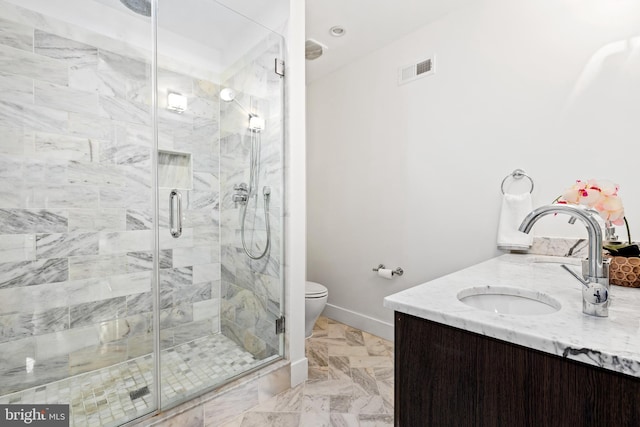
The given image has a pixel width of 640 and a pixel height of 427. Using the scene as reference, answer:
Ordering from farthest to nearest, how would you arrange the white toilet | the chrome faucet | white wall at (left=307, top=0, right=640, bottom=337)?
the white toilet → white wall at (left=307, top=0, right=640, bottom=337) → the chrome faucet

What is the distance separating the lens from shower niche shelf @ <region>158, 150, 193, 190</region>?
1738 mm

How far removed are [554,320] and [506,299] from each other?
0.37m

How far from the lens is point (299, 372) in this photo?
1880mm

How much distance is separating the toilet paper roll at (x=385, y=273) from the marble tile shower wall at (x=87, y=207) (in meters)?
1.22

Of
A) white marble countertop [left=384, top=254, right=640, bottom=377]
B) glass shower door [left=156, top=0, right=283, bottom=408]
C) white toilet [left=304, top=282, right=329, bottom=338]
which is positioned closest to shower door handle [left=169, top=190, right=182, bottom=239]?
glass shower door [left=156, top=0, right=283, bottom=408]

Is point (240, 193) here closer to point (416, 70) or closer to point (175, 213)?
point (175, 213)

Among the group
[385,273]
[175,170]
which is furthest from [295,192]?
[385,273]

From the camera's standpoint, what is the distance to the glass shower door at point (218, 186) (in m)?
1.77

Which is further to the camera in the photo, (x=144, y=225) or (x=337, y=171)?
(x=337, y=171)

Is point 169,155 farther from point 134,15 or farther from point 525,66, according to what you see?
point 525,66

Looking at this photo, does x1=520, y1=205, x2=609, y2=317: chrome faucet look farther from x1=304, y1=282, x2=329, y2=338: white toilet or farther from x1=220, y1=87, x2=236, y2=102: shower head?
x1=220, y1=87, x2=236, y2=102: shower head

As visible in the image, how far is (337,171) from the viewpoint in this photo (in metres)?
2.90

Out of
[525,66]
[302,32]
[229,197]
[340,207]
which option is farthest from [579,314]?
[340,207]

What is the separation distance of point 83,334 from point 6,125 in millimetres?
1302
